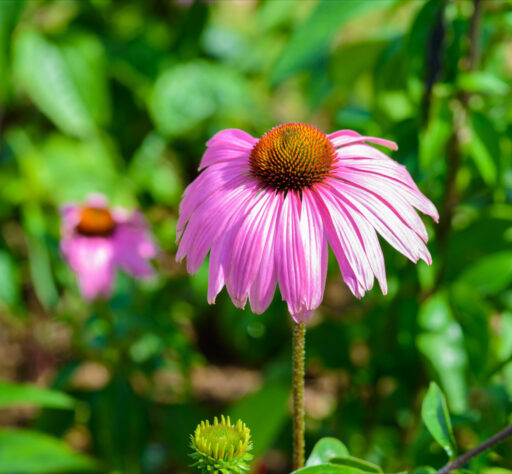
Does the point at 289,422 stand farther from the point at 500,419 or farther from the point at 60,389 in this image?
the point at 500,419

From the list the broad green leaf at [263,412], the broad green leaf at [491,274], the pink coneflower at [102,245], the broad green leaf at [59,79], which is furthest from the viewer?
the broad green leaf at [59,79]

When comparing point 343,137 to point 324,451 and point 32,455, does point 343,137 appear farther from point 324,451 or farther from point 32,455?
point 32,455

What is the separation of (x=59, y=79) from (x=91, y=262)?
29.6 inches

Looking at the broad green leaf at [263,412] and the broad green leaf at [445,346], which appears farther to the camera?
the broad green leaf at [263,412]

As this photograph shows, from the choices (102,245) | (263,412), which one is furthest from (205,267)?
(263,412)

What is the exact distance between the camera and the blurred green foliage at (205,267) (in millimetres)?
927

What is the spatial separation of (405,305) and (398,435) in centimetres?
38

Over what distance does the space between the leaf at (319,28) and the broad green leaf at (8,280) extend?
92 cm

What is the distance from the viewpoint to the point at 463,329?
0.97 m

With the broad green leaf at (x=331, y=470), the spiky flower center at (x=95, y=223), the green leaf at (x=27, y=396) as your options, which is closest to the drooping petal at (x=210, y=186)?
the broad green leaf at (x=331, y=470)

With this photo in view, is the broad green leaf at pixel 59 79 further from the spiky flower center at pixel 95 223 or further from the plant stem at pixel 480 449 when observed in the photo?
the plant stem at pixel 480 449

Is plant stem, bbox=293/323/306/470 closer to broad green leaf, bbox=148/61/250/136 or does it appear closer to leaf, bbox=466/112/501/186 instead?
leaf, bbox=466/112/501/186

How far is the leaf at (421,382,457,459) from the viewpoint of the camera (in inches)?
25.0

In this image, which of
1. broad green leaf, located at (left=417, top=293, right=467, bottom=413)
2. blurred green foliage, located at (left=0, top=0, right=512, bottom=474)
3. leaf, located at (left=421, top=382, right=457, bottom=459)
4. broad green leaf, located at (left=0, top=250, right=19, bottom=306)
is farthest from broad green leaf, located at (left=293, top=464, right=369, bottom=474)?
broad green leaf, located at (left=0, top=250, right=19, bottom=306)
